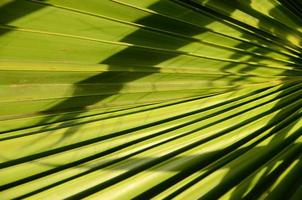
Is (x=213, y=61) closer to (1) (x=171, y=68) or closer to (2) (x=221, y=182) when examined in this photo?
(1) (x=171, y=68)

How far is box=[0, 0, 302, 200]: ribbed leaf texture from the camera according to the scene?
0.88m

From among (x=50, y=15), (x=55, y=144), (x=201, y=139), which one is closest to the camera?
(x=50, y=15)

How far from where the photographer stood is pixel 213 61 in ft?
3.87

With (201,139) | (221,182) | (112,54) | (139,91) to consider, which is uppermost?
(112,54)

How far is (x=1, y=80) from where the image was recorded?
861 millimetres

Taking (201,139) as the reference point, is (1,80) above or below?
above

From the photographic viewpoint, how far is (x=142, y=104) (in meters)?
1.09

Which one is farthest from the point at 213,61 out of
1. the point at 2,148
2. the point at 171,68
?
the point at 2,148

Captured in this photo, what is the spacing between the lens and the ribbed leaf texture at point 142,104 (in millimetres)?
875

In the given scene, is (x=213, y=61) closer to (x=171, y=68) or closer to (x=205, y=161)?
(x=171, y=68)

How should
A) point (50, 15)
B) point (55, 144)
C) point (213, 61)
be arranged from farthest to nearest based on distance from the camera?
1. point (213, 61)
2. point (55, 144)
3. point (50, 15)

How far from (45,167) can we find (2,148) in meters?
0.12

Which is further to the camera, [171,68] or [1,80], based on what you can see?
[171,68]

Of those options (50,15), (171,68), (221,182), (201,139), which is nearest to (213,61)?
(171,68)
